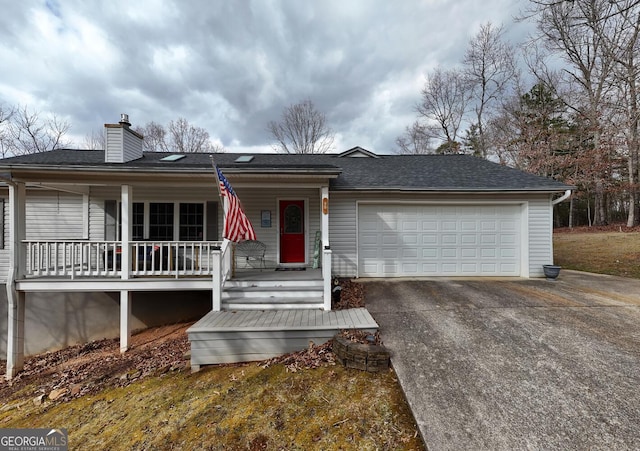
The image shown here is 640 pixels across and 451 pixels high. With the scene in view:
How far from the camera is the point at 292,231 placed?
7.43m

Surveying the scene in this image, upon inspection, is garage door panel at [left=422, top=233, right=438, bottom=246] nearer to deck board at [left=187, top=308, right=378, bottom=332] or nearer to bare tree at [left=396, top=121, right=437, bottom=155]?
deck board at [left=187, top=308, right=378, bottom=332]

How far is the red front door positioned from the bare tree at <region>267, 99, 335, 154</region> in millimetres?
15097

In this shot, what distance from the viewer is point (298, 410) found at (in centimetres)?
270

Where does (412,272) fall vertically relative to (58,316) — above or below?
above

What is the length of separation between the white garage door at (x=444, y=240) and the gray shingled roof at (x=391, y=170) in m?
0.63

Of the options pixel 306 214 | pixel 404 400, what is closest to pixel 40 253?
pixel 306 214

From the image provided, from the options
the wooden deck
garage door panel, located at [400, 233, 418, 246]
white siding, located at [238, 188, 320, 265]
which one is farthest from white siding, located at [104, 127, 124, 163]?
garage door panel, located at [400, 233, 418, 246]

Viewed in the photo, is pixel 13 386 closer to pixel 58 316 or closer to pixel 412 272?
pixel 58 316

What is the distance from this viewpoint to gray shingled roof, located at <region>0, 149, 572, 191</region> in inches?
213

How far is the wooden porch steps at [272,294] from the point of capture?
15.9 feet

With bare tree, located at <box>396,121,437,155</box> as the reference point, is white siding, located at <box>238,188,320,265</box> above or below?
below

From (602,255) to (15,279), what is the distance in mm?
18386

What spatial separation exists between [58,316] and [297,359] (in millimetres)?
7083

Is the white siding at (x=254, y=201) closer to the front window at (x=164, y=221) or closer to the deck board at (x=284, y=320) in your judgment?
the front window at (x=164, y=221)
